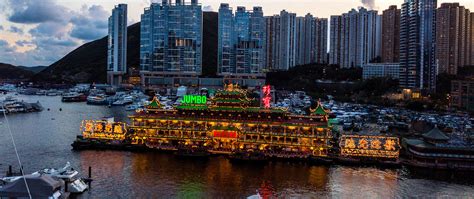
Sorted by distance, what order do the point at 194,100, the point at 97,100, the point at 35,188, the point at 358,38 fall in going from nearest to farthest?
the point at 35,188 < the point at 194,100 < the point at 97,100 < the point at 358,38

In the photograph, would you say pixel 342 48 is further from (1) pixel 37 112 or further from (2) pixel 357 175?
(2) pixel 357 175

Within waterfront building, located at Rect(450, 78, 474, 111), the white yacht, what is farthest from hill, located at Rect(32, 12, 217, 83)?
the white yacht

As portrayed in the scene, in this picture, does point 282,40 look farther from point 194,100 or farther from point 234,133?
point 234,133

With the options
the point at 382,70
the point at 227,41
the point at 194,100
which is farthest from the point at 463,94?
the point at 227,41

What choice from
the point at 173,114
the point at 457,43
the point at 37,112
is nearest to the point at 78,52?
the point at 37,112

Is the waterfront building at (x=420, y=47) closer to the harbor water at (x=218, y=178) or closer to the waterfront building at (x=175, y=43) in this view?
the waterfront building at (x=175, y=43)

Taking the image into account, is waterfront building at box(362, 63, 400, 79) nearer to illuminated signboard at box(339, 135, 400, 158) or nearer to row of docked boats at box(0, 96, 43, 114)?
row of docked boats at box(0, 96, 43, 114)
